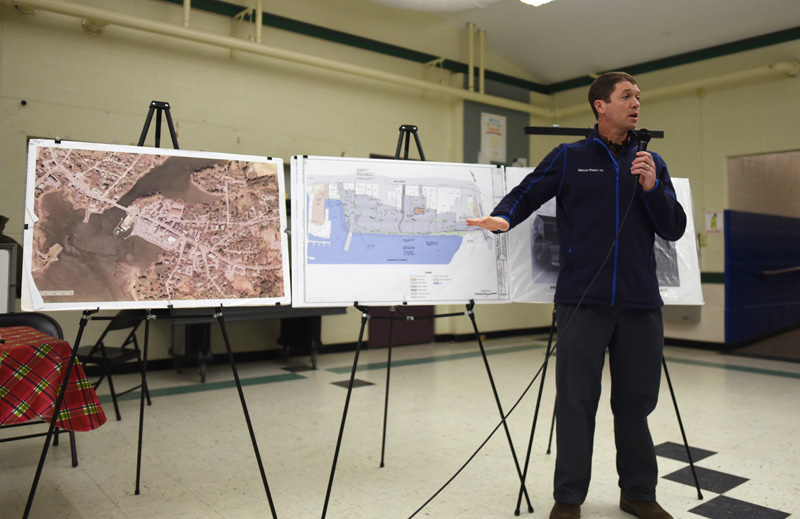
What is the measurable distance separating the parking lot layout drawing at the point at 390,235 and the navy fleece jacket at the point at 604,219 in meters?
0.30

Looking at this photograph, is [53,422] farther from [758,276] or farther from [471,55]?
[758,276]

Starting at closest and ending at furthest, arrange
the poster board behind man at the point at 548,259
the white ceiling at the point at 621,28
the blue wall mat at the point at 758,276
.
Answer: the poster board behind man at the point at 548,259, the white ceiling at the point at 621,28, the blue wall mat at the point at 758,276

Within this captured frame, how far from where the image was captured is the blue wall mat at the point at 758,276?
6664 millimetres

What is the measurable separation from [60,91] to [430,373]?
3.82m

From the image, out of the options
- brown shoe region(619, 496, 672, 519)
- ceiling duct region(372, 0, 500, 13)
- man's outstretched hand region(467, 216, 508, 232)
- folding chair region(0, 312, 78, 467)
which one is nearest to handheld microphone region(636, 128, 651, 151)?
man's outstretched hand region(467, 216, 508, 232)

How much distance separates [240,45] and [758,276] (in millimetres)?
6373

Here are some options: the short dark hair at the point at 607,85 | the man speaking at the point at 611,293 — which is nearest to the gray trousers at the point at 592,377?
the man speaking at the point at 611,293

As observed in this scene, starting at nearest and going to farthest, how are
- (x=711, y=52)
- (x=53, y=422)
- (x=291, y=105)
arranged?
1. (x=53, y=422)
2. (x=291, y=105)
3. (x=711, y=52)

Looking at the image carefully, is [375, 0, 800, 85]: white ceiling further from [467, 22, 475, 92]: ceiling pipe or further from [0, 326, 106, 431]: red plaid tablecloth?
[0, 326, 106, 431]: red plaid tablecloth

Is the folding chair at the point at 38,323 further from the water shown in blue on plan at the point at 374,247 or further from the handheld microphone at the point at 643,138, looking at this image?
the handheld microphone at the point at 643,138

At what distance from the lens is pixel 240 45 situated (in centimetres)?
533

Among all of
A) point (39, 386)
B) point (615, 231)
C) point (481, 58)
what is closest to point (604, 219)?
point (615, 231)

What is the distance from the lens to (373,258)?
2396 millimetres

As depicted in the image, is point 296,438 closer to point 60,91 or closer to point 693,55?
point 60,91
